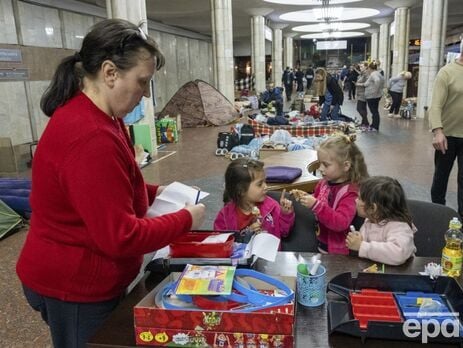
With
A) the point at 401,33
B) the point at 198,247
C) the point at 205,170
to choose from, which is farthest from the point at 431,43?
the point at 198,247

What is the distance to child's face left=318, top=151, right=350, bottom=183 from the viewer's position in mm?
2510

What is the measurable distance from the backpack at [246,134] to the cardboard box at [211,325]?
24.1ft

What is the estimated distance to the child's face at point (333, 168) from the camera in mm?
2510

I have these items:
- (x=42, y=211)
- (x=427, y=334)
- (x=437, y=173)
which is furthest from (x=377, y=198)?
(x=437, y=173)

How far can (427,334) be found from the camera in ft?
3.99

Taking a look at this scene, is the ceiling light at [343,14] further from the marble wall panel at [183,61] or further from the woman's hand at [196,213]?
the woman's hand at [196,213]

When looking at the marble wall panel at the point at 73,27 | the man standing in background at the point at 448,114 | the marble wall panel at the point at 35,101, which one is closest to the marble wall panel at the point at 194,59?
the marble wall panel at the point at 73,27

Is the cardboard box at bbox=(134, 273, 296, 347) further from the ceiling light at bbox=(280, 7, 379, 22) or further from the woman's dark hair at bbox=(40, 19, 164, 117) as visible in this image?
the ceiling light at bbox=(280, 7, 379, 22)

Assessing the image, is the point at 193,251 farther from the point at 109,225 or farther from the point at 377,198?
the point at 377,198

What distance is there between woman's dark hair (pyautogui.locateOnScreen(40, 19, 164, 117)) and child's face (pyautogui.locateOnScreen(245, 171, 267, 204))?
4.08 feet

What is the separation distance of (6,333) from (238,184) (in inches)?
71.2

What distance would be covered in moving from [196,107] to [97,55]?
39.0 ft

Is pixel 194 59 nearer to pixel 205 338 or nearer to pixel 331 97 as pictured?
pixel 331 97

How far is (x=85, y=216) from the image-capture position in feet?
3.83
